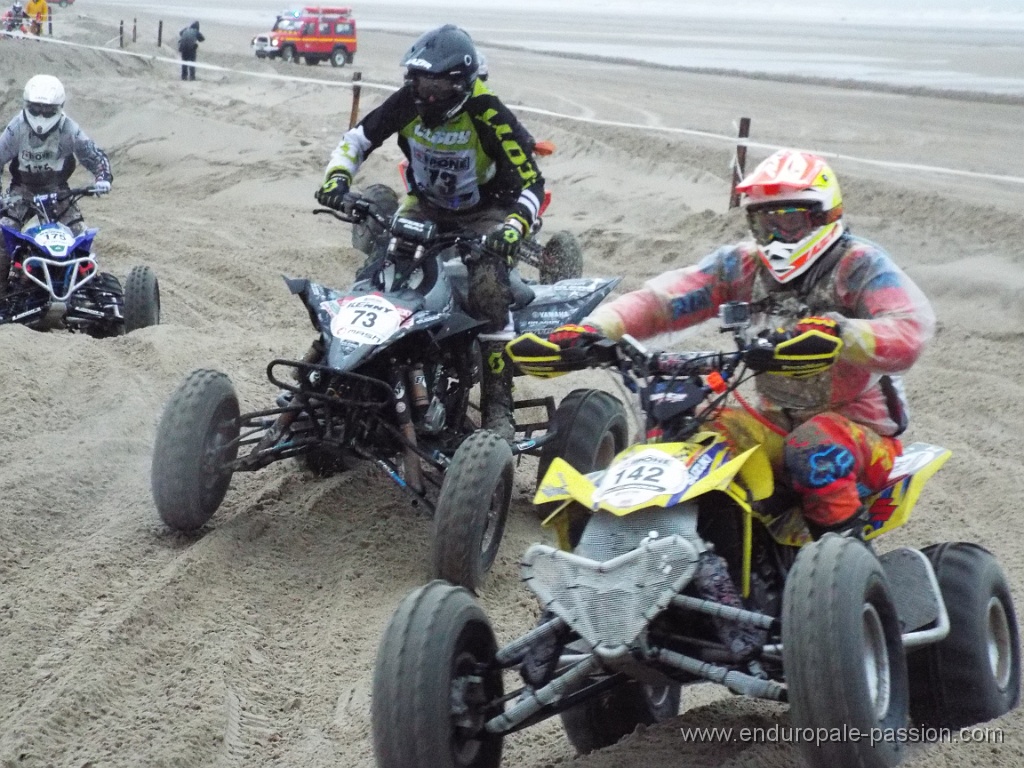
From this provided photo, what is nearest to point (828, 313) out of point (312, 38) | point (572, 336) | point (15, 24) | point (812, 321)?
point (812, 321)

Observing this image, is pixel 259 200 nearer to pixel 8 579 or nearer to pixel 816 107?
pixel 8 579

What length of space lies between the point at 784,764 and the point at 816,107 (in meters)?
22.5

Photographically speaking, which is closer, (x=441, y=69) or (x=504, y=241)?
(x=504, y=241)

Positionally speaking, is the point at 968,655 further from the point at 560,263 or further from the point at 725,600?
the point at 560,263

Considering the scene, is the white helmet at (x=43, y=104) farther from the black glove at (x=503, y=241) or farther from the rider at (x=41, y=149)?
the black glove at (x=503, y=241)

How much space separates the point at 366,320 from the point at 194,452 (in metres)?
0.92

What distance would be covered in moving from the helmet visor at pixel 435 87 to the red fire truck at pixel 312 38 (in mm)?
29966

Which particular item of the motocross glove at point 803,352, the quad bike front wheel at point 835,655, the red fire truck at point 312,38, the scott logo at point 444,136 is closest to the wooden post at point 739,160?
the scott logo at point 444,136

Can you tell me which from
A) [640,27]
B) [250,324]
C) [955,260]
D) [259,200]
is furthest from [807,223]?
[640,27]

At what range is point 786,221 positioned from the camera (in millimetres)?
4371

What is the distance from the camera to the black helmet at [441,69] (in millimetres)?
6625

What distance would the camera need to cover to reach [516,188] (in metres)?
7.23

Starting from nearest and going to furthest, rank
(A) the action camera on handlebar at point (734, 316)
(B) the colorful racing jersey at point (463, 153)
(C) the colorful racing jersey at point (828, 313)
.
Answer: (C) the colorful racing jersey at point (828, 313) → (A) the action camera on handlebar at point (734, 316) → (B) the colorful racing jersey at point (463, 153)

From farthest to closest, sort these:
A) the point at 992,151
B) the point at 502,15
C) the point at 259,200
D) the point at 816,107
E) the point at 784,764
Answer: the point at 502,15
the point at 816,107
the point at 992,151
the point at 259,200
the point at 784,764
